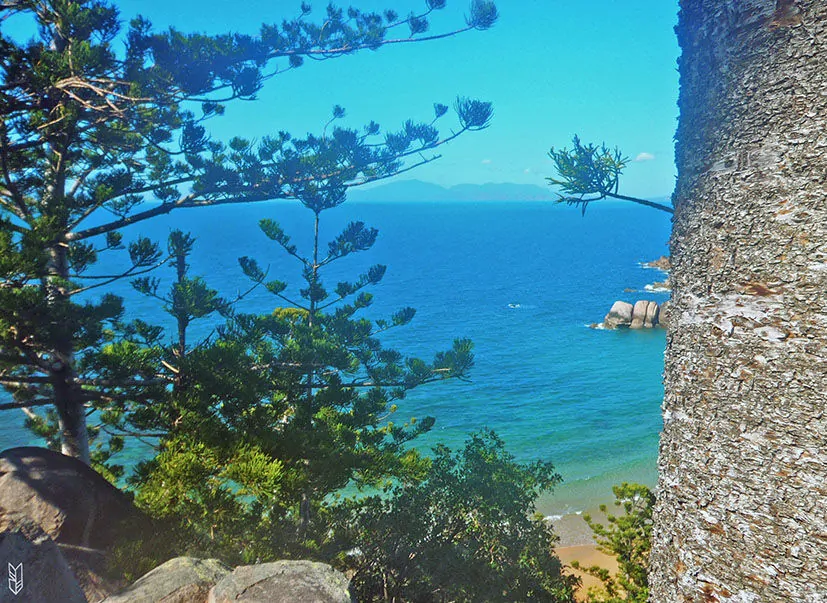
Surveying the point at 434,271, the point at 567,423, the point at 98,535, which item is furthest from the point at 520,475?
the point at 434,271

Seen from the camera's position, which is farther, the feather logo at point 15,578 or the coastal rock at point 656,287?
the coastal rock at point 656,287

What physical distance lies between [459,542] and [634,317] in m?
42.4

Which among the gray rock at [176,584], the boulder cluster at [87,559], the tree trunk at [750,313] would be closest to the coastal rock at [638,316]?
the boulder cluster at [87,559]

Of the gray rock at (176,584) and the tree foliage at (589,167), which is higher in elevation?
the tree foliage at (589,167)

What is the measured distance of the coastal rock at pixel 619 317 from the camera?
158 feet

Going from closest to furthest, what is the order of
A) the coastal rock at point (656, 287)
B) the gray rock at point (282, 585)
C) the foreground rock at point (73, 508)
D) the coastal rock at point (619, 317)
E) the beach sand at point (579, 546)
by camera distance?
the gray rock at point (282, 585)
the foreground rock at point (73, 508)
the beach sand at point (579, 546)
the coastal rock at point (619, 317)
the coastal rock at point (656, 287)

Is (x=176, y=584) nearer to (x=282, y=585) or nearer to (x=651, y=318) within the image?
(x=282, y=585)

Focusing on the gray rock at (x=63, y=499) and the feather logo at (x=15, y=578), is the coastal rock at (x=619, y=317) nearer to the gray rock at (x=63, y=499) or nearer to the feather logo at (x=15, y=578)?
the gray rock at (x=63, y=499)

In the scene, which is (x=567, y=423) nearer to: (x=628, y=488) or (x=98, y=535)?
(x=628, y=488)

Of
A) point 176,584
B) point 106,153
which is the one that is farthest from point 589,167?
point 106,153

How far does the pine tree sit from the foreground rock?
1.16 meters

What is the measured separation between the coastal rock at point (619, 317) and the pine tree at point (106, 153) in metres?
40.7

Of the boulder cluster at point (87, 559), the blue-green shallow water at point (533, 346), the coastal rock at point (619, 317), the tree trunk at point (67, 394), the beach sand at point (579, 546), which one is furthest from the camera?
the coastal rock at point (619, 317)

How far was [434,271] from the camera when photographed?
78625mm
